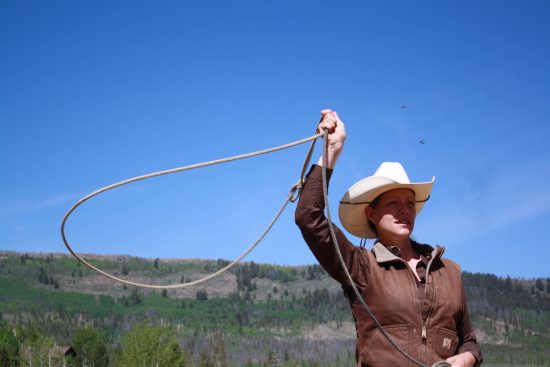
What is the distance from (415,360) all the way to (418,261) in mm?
562

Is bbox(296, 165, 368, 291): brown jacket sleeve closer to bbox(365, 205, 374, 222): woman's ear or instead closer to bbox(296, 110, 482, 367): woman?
bbox(296, 110, 482, 367): woman

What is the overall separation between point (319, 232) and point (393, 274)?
0.46m

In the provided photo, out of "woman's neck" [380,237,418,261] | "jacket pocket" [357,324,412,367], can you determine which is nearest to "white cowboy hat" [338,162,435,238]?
"woman's neck" [380,237,418,261]

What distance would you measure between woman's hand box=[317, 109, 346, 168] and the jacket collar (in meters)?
0.53

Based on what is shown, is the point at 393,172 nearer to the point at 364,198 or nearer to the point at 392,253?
the point at 364,198

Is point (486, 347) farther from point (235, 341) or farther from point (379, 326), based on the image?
point (379, 326)

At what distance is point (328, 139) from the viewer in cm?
343

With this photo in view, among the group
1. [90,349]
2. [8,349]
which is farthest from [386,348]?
[90,349]

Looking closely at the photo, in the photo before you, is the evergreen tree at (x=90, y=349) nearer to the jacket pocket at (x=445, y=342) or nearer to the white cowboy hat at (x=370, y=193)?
the white cowboy hat at (x=370, y=193)

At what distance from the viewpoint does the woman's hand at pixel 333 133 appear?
340 cm

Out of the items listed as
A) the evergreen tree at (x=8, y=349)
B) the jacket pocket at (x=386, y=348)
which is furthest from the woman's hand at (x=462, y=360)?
the evergreen tree at (x=8, y=349)

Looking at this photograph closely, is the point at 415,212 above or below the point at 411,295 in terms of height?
above

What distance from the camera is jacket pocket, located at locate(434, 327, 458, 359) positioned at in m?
3.42

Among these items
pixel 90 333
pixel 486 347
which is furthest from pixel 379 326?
pixel 486 347
